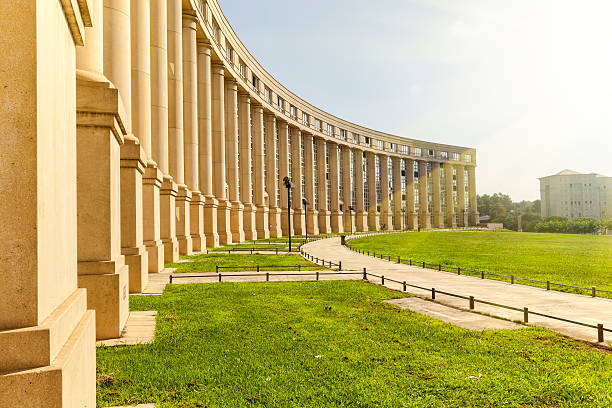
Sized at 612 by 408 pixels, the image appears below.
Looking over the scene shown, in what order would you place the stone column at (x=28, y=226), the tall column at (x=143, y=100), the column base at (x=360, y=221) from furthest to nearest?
the column base at (x=360, y=221)
the tall column at (x=143, y=100)
the stone column at (x=28, y=226)

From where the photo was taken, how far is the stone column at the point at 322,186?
104875 millimetres

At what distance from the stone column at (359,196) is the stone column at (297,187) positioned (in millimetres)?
28494

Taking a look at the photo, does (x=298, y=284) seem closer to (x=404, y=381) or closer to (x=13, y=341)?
(x=404, y=381)

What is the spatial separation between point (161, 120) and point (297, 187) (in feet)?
208

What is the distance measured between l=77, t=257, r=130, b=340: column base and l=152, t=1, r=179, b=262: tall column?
20.2 metres

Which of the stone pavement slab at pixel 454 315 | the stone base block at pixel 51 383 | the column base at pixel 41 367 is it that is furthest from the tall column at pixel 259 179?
the column base at pixel 41 367

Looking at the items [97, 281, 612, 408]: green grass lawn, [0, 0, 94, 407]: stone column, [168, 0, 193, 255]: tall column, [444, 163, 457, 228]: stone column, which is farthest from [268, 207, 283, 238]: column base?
[444, 163, 457, 228]: stone column

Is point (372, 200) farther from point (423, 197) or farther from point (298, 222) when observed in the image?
point (298, 222)

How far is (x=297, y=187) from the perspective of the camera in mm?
93812

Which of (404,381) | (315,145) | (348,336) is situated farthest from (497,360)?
(315,145)

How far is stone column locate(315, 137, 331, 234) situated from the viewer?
10488 cm

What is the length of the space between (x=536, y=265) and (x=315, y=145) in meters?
76.2

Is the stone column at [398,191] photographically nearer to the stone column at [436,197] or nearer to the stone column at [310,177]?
the stone column at [436,197]

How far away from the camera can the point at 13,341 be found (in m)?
4.18
